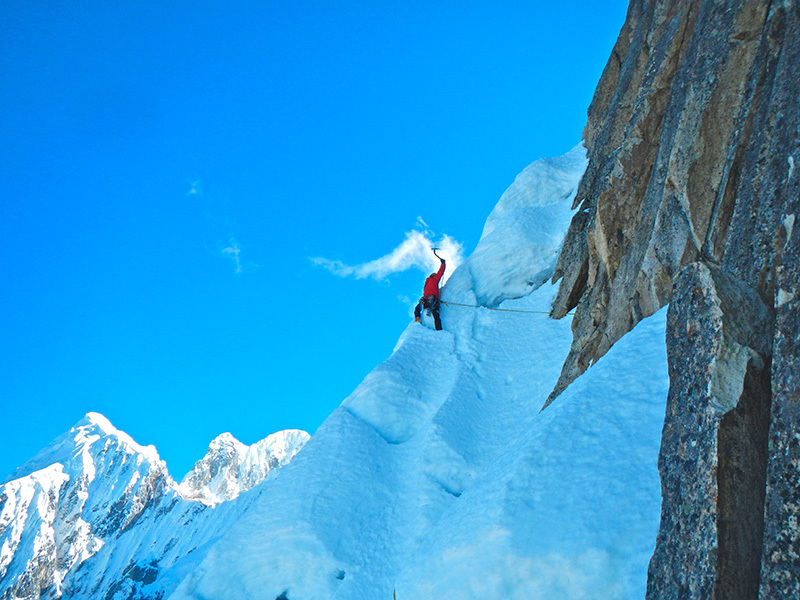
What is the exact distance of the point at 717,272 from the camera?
3.86m

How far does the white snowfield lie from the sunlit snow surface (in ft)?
0.08

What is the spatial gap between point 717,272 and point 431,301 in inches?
598

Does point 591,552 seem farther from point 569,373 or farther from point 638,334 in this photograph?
point 569,373

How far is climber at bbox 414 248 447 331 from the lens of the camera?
1819 cm

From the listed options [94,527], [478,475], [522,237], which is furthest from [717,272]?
[94,527]

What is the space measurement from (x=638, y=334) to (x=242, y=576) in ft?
28.1

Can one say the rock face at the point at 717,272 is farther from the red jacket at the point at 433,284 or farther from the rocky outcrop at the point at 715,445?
the red jacket at the point at 433,284

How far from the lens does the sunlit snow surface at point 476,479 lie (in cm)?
502

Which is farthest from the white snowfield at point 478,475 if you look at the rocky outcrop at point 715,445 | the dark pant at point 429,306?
the rocky outcrop at point 715,445

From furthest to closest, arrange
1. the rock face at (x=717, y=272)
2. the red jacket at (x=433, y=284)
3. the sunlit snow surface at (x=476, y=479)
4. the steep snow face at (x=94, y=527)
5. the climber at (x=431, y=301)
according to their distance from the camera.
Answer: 1. the steep snow face at (x=94, y=527)
2. the red jacket at (x=433, y=284)
3. the climber at (x=431, y=301)
4. the sunlit snow surface at (x=476, y=479)
5. the rock face at (x=717, y=272)

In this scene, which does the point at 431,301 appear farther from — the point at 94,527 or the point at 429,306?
the point at 94,527

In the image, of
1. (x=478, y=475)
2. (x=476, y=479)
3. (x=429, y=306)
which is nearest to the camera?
(x=476, y=479)

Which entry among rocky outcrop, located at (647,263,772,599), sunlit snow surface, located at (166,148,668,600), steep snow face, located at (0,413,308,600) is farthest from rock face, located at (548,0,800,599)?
steep snow face, located at (0,413,308,600)

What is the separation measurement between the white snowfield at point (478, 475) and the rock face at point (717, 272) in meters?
1.24
